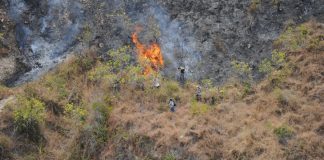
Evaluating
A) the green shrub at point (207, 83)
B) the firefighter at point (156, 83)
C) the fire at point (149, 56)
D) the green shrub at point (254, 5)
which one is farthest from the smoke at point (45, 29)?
the green shrub at point (254, 5)

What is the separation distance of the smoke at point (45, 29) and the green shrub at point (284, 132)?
1067cm

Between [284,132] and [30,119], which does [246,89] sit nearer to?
[284,132]

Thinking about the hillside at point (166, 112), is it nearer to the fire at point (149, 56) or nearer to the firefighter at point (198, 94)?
the firefighter at point (198, 94)

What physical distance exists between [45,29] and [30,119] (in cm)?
662

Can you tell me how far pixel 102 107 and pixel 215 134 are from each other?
15.4 ft

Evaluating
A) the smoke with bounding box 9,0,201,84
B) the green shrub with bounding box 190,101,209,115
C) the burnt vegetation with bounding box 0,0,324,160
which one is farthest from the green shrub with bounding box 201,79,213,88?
the green shrub with bounding box 190,101,209,115

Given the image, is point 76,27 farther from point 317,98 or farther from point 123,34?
point 317,98

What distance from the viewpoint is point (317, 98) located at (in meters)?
19.8

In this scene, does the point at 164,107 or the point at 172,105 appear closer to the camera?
the point at 172,105

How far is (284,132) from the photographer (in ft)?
60.1

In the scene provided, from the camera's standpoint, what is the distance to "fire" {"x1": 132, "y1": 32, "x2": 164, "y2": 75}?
22.2m

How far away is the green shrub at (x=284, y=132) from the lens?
18.3 m

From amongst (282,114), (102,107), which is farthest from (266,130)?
(102,107)

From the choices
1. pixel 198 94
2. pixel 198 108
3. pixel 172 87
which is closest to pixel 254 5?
pixel 198 94
